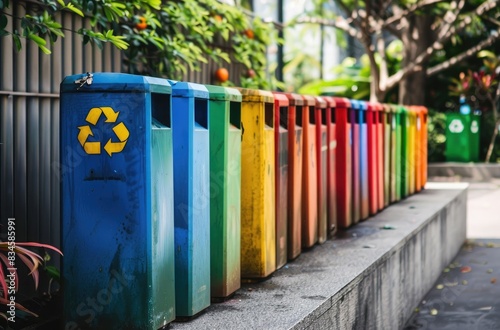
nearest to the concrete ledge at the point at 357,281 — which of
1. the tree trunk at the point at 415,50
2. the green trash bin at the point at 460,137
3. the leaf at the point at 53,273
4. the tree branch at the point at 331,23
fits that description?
the leaf at the point at 53,273

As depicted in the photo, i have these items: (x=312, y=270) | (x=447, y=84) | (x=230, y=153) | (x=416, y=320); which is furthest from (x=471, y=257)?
(x=447, y=84)

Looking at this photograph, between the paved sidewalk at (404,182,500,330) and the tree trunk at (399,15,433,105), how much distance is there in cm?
849

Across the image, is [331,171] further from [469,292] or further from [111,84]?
[111,84]

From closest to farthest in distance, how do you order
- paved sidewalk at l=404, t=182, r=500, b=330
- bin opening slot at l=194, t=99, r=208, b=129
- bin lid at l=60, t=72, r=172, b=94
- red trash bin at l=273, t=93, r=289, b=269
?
Result: bin lid at l=60, t=72, r=172, b=94 < bin opening slot at l=194, t=99, r=208, b=129 < red trash bin at l=273, t=93, r=289, b=269 < paved sidewalk at l=404, t=182, r=500, b=330

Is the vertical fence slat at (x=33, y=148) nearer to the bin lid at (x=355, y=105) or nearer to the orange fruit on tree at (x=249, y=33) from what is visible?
the bin lid at (x=355, y=105)

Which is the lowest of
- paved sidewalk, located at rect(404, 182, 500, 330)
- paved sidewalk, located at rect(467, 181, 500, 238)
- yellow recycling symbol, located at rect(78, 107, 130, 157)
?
paved sidewalk, located at rect(404, 182, 500, 330)

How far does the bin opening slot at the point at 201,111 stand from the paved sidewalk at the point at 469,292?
3.03 meters

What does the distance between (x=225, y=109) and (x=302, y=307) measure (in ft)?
3.56

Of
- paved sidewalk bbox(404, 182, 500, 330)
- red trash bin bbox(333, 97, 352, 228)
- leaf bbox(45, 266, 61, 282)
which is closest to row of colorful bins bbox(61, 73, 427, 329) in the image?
leaf bbox(45, 266, 61, 282)

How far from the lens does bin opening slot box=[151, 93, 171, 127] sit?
12.9ft

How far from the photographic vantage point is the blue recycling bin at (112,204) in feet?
12.1

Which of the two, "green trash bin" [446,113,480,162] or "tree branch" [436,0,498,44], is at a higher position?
"tree branch" [436,0,498,44]

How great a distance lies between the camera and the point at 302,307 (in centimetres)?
422

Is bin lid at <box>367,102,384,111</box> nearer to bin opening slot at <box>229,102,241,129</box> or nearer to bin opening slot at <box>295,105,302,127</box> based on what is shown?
bin opening slot at <box>295,105,302,127</box>
